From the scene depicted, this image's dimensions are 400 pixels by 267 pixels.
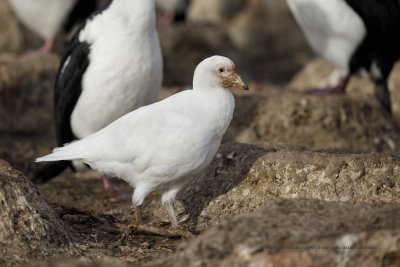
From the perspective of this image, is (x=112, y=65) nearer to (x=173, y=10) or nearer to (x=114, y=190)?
(x=114, y=190)

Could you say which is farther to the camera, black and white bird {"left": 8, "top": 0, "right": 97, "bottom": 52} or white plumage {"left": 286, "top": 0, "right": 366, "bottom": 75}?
black and white bird {"left": 8, "top": 0, "right": 97, "bottom": 52}

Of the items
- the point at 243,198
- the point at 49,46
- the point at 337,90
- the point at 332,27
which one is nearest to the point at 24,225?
the point at 243,198

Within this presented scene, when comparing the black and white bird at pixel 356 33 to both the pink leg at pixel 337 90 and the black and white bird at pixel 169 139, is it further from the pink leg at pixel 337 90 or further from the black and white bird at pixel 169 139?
the black and white bird at pixel 169 139

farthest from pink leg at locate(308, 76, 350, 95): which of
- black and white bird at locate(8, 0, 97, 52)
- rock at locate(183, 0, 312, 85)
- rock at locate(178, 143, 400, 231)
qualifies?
rock at locate(183, 0, 312, 85)

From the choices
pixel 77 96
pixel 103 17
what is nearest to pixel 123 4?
pixel 103 17

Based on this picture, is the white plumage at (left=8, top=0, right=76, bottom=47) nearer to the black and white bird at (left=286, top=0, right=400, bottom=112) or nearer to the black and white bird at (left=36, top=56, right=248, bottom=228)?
the black and white bird at (left=286, top=0, right=400, bottom=112)

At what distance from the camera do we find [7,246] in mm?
4496

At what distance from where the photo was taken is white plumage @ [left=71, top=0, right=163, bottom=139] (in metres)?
6.60

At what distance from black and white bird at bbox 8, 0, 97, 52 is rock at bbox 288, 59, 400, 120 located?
135 inches

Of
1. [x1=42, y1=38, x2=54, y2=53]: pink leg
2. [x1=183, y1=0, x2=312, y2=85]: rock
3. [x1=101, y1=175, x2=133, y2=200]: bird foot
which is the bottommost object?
[x1=183, y1=0, x2=312, y2=85]: rock

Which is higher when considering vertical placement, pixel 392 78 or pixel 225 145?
pixel 225 145

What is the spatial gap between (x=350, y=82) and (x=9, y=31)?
19.7ft

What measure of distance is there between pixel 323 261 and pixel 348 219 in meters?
0.41

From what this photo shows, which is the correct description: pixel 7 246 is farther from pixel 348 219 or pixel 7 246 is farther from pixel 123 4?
pixel 123 4
